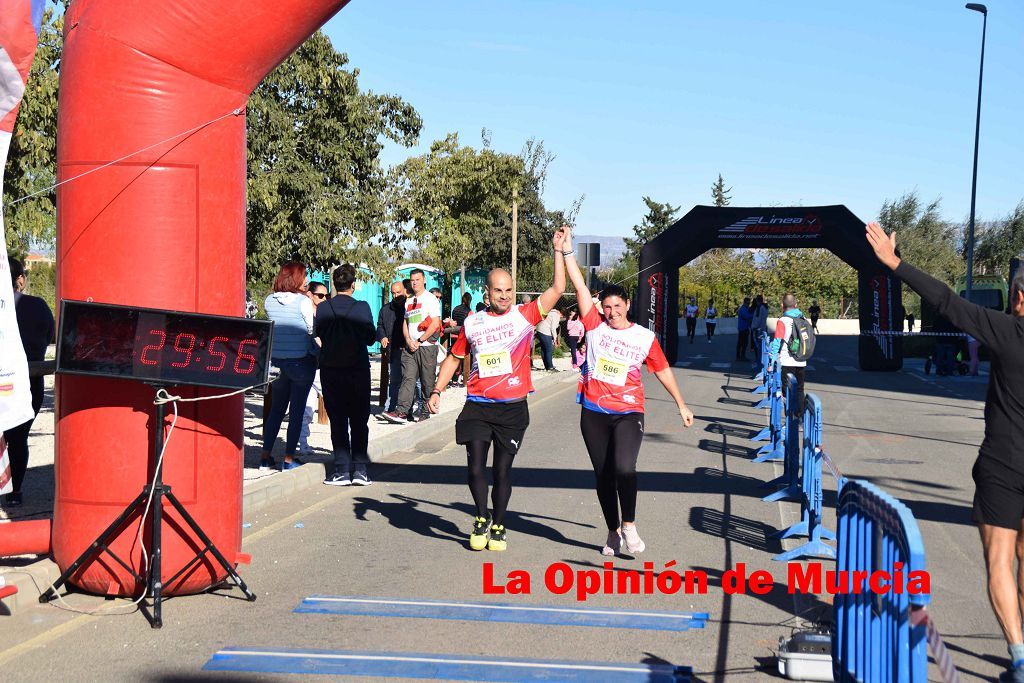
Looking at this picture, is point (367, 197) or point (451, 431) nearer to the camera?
point (451, 431)

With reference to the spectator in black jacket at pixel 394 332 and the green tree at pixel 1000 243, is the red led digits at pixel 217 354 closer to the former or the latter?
the spectator in black jacket at pixel 394 332

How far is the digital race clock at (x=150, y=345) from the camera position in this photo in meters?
6.31

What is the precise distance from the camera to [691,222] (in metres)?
31.6

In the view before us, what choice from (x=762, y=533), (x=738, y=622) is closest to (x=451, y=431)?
(x=762, y=533)

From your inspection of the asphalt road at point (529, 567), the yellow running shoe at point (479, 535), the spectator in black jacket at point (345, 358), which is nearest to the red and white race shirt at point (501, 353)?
the yellow running shoe at point (479, 535)

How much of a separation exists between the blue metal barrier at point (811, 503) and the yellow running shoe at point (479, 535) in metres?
1.97

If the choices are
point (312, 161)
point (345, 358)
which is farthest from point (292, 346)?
point (312, 161)

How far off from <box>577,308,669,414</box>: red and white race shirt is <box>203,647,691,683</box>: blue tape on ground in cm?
261

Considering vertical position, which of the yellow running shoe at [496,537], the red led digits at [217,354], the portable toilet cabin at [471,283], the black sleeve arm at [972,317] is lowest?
the yellow running shoe at [496,537]

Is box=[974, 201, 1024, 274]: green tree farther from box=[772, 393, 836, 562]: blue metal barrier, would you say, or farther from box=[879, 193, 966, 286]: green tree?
box=[772, 393, 836, 562]: blue metal barrier

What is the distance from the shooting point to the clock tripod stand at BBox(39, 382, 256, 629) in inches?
244

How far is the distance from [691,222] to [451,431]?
57.9 ft

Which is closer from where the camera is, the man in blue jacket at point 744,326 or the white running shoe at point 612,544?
the white running shoe at point 612,544

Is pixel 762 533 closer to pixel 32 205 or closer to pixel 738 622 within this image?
pixel 738 622
